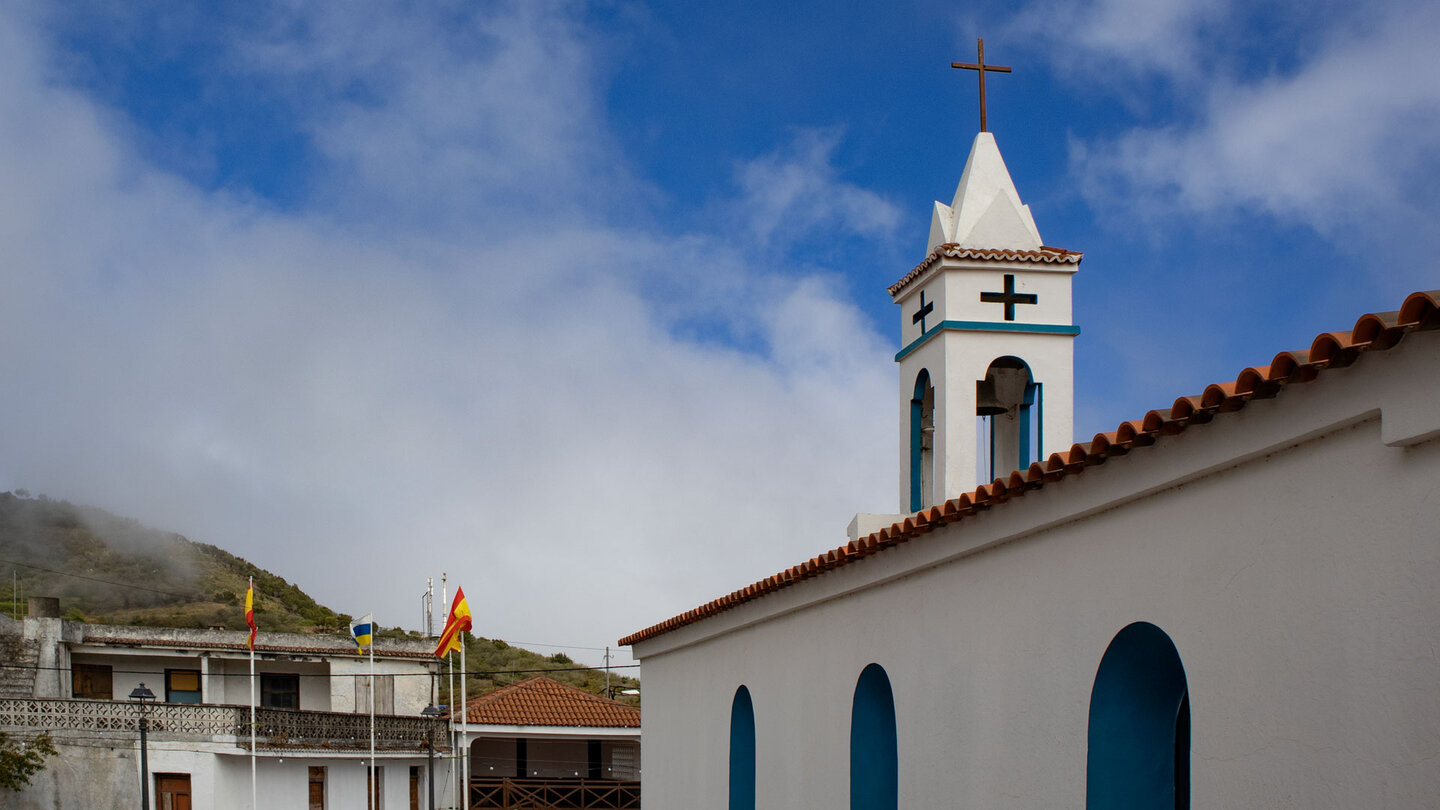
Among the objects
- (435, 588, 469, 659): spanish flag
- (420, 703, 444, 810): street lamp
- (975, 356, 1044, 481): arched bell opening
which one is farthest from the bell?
(420, 703, 444, 810): street lamp

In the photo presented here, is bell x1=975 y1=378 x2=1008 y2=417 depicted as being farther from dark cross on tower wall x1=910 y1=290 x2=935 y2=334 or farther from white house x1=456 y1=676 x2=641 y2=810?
white house x1=456 y1=676 x2=641 y2=810

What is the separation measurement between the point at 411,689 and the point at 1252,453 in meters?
38.5

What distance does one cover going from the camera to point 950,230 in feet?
56.2

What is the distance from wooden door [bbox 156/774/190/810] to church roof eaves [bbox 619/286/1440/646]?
91.4ft

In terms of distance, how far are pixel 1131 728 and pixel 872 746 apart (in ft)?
14.5

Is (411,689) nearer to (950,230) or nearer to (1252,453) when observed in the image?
(950,230)

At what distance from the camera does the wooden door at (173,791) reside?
3534 cm

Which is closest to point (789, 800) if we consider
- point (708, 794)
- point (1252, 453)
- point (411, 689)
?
point (708, 794)

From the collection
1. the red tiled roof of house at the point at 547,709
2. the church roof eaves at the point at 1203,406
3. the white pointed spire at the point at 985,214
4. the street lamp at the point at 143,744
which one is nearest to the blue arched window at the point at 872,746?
the church roof eaves at the point at 1203,406

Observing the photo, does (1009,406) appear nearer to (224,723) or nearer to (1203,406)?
(1203,406)

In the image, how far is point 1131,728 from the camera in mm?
9391

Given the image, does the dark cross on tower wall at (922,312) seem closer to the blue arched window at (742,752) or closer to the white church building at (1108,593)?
the white church building at (1108,593)

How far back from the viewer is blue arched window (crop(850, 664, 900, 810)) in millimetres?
13383

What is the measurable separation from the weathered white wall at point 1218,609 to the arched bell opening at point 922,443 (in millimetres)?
3517
